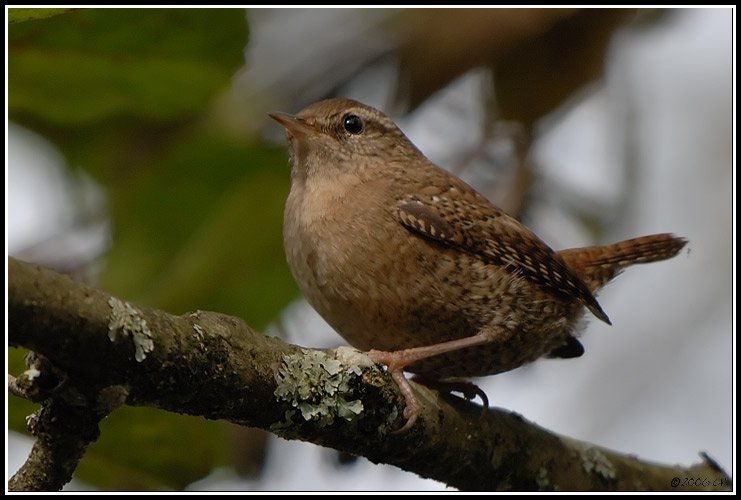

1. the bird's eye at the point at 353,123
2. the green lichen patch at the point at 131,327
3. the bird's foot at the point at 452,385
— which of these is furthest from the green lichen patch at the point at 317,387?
the bird's eye at the point at 353,123

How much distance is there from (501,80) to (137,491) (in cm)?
250

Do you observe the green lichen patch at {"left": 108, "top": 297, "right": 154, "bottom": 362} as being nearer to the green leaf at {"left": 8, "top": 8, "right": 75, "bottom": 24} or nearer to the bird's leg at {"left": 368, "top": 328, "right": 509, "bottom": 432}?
the green leaf at {"left": 8, "top": 8, "right": 75, "bottom": 24}

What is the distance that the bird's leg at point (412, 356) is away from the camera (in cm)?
287

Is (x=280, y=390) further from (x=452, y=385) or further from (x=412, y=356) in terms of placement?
(x=452, y=385)

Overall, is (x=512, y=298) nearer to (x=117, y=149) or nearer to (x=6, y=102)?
(x=117, y=149)

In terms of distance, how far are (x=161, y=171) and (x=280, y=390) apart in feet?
4.34

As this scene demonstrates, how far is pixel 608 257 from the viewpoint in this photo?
4395 millimetres

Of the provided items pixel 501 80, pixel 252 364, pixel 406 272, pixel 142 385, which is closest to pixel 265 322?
pixel 406 272

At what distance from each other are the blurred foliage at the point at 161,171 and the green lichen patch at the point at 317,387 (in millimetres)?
553

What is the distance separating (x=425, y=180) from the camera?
12.8 feet

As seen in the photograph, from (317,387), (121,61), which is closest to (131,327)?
(317,387)

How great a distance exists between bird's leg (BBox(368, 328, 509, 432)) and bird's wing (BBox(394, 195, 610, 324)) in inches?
12.4

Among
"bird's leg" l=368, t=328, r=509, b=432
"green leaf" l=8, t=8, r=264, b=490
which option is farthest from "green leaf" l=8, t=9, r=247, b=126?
"bird's leg" l=368, t=328, r=509, b=432

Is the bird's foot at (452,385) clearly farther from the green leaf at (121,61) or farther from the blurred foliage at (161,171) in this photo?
the green leaf at (121,61)
